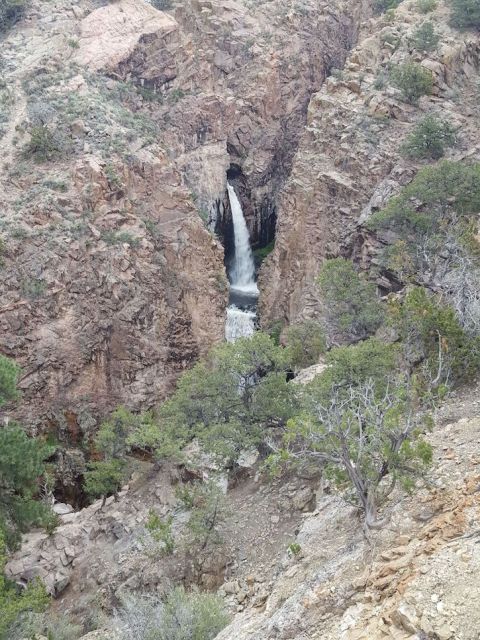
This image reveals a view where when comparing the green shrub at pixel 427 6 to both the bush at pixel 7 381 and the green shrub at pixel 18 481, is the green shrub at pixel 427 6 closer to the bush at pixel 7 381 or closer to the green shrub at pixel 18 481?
the bush at pixel 7 381

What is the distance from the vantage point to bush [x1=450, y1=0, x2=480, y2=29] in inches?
1145

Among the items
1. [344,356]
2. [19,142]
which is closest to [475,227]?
[344,356]

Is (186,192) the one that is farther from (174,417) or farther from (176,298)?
(174,417)

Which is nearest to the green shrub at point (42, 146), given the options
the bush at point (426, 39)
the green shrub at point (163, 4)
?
the green shrub at point (163, 4)

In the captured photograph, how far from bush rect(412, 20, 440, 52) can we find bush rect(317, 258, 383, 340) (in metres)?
15.2

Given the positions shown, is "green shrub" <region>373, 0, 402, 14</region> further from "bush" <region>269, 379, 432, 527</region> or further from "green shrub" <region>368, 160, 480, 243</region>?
"bush" <region>269, 379, 432, 527</region>

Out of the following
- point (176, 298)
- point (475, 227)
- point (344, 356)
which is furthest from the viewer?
point (176, 298)

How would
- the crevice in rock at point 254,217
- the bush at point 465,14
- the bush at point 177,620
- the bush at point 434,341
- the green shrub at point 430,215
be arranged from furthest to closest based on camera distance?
the crevice in rock at point 254,217 < the bush at point 465,14 < the green shrub at point 430,215 < the bush at point 434,341 < the bush at point 177,620

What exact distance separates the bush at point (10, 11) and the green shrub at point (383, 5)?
2271cm

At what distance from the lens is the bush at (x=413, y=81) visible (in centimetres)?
2803

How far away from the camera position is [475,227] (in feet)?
65.9

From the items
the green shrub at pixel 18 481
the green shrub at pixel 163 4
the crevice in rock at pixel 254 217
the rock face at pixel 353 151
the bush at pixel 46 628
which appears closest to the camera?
the bush at pixel 46 628

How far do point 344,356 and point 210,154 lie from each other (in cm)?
2369

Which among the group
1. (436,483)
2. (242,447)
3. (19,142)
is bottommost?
(242,447)
